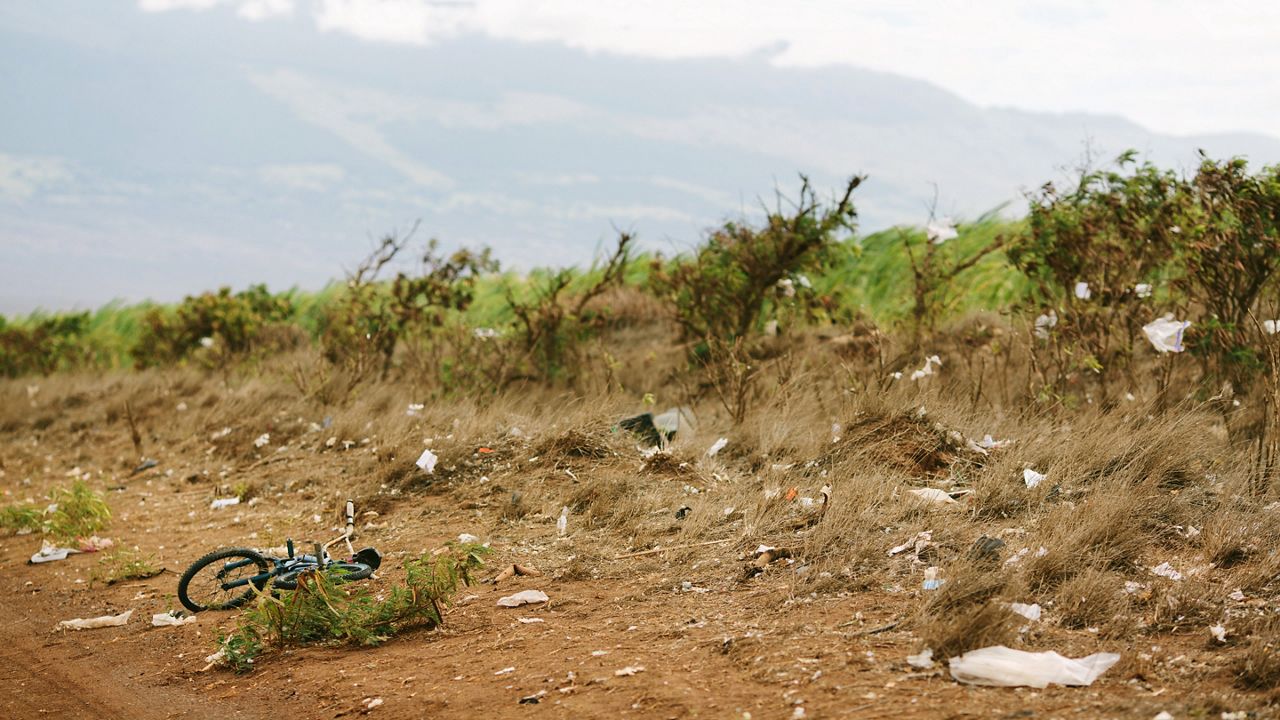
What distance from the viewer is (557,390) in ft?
30.6

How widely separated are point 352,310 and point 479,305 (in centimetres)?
495

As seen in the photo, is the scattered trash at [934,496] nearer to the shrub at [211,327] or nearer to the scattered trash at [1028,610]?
the scattered trash at [1028,610]

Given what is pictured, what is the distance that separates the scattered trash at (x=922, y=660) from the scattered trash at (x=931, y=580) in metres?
0.43

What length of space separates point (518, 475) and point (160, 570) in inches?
77.1

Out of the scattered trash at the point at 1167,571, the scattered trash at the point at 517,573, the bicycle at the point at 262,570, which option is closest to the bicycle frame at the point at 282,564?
the bicycle at the point at 262,570

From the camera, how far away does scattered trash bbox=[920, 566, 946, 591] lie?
376 centimetres

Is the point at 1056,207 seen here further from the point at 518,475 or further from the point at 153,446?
the point at 153,446

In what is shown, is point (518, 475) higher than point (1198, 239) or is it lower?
lower

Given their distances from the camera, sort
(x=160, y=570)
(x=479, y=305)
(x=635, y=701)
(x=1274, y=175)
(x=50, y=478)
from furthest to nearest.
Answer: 1. (x=479, y=305)
2. (x=50, y=478)
3. (x=1274, y=175)
4. (x=160, y=570)
5. (x=635, y=701)

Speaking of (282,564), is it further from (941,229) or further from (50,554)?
(941,229)

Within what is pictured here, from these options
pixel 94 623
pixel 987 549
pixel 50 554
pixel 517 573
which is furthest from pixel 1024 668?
pixel 50 554

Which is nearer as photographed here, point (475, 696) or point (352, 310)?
point (475, 696)

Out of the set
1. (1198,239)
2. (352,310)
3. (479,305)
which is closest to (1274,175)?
(1198,239)

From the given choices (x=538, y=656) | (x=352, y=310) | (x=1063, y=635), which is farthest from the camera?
(x=352, y=310)
